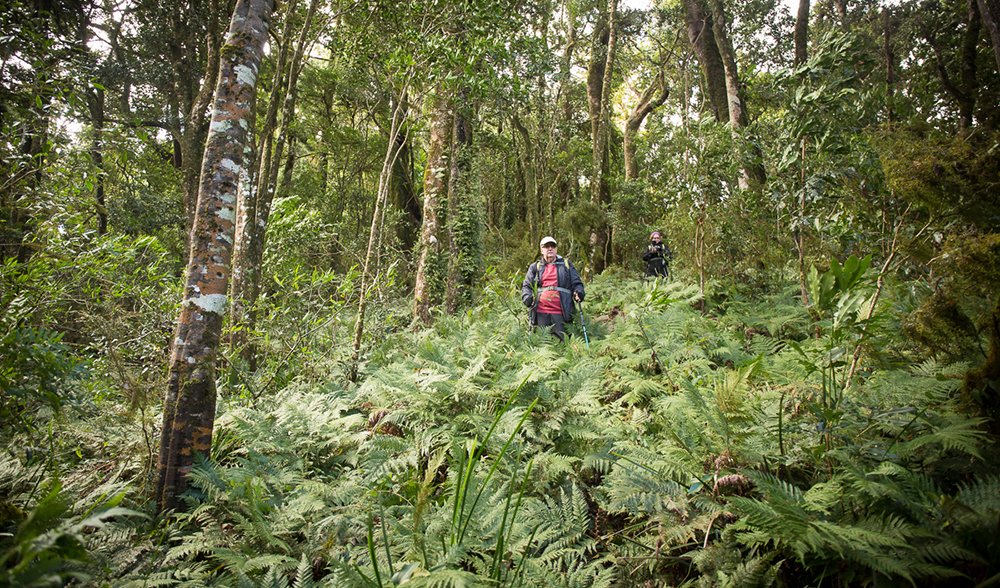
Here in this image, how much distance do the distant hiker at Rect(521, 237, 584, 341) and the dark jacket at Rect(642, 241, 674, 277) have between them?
4531 millimetres

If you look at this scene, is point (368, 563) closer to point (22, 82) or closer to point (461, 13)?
point (22, 82)

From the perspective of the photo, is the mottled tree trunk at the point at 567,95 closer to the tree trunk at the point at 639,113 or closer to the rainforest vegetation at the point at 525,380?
the tree trunk at the point at 639,113

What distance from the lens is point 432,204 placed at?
30.8ft

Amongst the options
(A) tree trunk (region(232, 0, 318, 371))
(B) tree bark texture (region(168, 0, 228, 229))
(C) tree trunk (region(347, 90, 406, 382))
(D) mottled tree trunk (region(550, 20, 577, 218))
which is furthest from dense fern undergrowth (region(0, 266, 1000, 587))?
(D) mottled tree trunk (region(550, 20, 577, 218))

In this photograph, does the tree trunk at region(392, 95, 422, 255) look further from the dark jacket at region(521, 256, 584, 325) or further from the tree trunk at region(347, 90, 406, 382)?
the dark jacket at region(521, 256, 584, 325)

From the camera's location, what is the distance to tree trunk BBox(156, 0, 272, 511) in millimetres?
3230

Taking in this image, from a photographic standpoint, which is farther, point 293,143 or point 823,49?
point 293,143

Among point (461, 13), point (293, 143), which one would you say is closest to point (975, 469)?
point (461, 13)

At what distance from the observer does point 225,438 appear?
3.86 m

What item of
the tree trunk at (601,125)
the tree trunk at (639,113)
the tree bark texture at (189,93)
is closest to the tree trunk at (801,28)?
the tree trunk at (601,125)

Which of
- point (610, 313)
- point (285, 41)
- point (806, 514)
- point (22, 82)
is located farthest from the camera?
point (610, 313)

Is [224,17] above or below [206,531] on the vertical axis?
above

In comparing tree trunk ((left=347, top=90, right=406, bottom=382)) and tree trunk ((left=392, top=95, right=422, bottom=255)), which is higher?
tree trunk ((left=392, top=95, right=422, bottom=255))

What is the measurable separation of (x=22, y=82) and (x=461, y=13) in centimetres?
590
